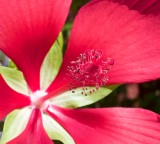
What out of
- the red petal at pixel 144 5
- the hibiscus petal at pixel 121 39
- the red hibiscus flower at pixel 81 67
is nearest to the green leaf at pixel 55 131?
the red hibiscus flower at pixel 81 67

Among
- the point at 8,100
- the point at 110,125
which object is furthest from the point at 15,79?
the point at 110,125

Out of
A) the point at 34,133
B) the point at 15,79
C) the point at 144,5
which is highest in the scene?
the point at 144,5

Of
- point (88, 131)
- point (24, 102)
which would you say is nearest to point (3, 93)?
point (24, 102)

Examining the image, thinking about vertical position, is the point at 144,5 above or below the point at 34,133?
above

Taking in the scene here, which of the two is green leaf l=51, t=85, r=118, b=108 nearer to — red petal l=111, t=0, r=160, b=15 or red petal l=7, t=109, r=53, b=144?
red petal l=7, t=109, r=53, b=144

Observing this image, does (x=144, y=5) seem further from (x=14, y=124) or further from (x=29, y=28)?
(x=14, y=124)

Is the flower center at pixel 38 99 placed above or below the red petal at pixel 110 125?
above

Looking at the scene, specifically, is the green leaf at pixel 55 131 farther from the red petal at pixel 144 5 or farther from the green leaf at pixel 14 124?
the red petal at pixel 144 5

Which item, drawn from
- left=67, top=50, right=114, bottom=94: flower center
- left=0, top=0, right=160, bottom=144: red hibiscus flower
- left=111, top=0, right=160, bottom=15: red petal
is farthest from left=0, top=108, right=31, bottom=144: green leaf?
left=111, top=0, right=160, bottom=15: red petal
